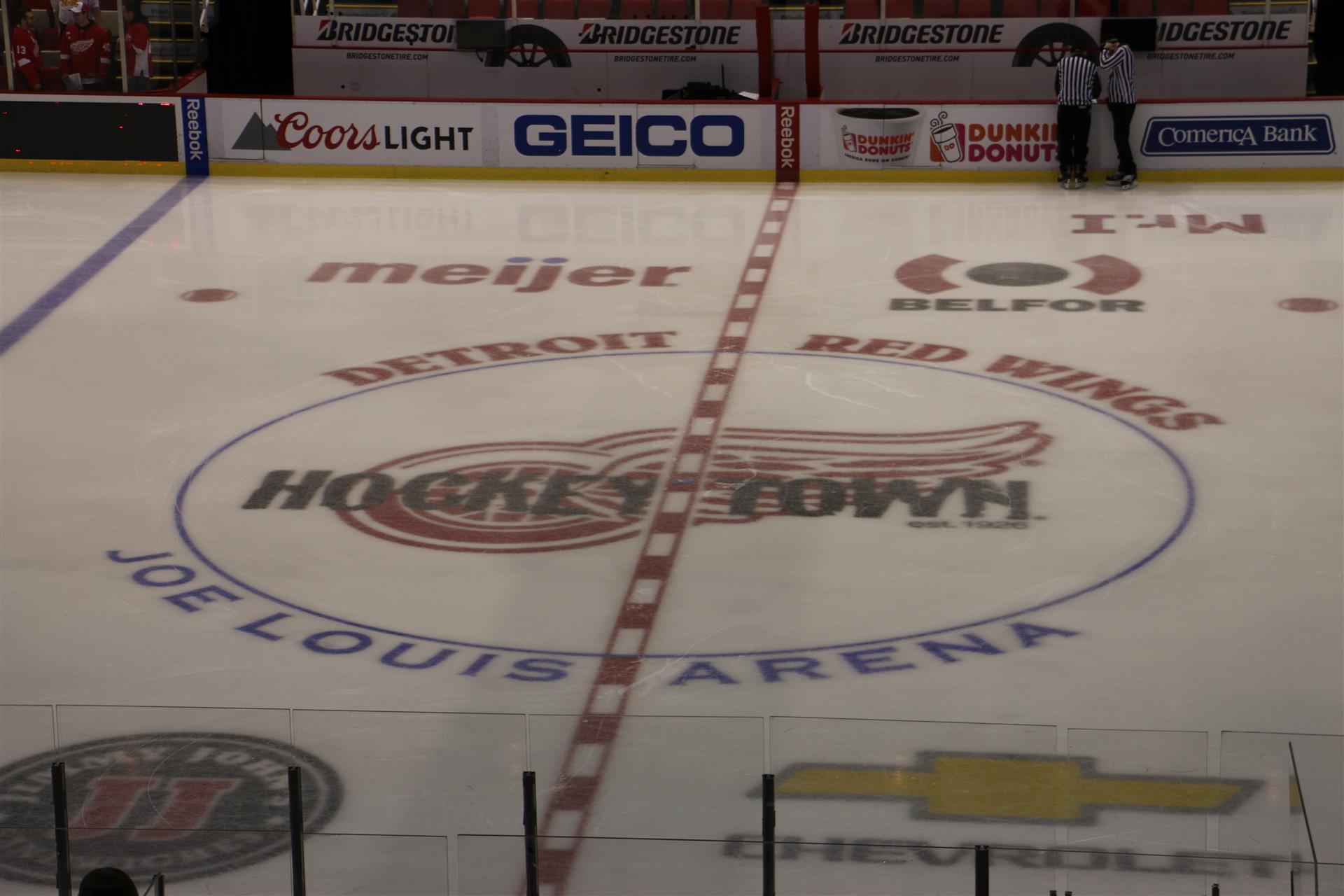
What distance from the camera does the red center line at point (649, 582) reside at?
420 centimetres

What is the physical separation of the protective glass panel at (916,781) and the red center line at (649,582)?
1.54ft

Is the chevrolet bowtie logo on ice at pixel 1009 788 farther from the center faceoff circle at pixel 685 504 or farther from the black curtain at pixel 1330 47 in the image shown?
the black curtain at pixel 1330 47

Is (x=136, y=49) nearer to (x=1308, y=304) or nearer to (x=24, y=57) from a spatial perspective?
(x=24, y=57)

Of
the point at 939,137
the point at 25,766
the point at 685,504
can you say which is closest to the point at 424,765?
the point at 25,766

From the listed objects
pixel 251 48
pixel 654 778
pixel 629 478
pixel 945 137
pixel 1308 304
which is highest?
pixel 251 48

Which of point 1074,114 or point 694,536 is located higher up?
point 1074,114

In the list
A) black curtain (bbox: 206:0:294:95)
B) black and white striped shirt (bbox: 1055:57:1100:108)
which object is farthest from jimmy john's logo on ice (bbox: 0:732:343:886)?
black curtain (bbox: 206:0:294:95)

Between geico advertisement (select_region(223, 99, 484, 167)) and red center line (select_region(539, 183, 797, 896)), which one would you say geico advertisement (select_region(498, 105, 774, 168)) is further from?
red center line (select_region(539, 183, 797, 896))

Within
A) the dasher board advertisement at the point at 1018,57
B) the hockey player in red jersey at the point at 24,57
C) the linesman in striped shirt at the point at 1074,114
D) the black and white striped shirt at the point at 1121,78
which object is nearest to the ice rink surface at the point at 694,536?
the linesman in striped shirt at the point at 1074,114

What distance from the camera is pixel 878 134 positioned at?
1555cm

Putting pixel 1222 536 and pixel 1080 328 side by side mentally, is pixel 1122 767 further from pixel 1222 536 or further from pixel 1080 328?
pixel 1080 328

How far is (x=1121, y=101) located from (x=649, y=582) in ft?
29.6

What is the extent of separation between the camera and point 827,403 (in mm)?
9867

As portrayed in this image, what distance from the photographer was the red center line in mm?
4195
